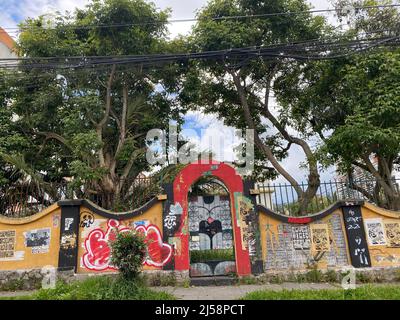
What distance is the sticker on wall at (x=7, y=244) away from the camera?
808 cm

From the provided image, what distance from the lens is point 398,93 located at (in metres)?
8.51

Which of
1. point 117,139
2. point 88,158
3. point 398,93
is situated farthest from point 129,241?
point 398,93

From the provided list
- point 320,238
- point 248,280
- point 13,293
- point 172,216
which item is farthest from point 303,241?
point 13,293

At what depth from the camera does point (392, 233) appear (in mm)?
8023

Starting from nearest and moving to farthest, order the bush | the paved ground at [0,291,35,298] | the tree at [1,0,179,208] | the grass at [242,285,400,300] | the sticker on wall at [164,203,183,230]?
1. the grass at [242,285,400,300]
2. the bush
3. the paved ground at [0,291,35,298]
4. the sticker on wall at [164,203,183,230]
5. the tree at [1,0,179,208]

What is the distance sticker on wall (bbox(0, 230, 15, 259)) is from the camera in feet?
26.5

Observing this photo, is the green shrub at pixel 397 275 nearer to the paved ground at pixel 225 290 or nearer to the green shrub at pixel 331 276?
the green shrub at pixel 331 276

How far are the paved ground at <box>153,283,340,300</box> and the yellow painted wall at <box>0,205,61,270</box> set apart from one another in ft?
10.5

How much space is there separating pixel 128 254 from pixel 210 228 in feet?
10.1

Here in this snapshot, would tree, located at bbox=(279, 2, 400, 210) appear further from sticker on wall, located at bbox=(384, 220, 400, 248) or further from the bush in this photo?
the bush

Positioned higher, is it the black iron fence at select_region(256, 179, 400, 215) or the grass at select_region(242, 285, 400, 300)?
the black iron fence at select_region(256, 179, 400, 215)

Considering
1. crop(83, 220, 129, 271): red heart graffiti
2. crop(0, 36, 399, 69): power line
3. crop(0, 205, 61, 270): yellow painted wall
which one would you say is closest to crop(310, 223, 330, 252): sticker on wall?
crop(0, 36, 399, 69): power line

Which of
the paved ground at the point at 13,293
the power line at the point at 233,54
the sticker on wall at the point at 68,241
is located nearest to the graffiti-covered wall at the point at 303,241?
the power line at the point at 233,54

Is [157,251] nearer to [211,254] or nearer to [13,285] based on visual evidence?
[211,254]
